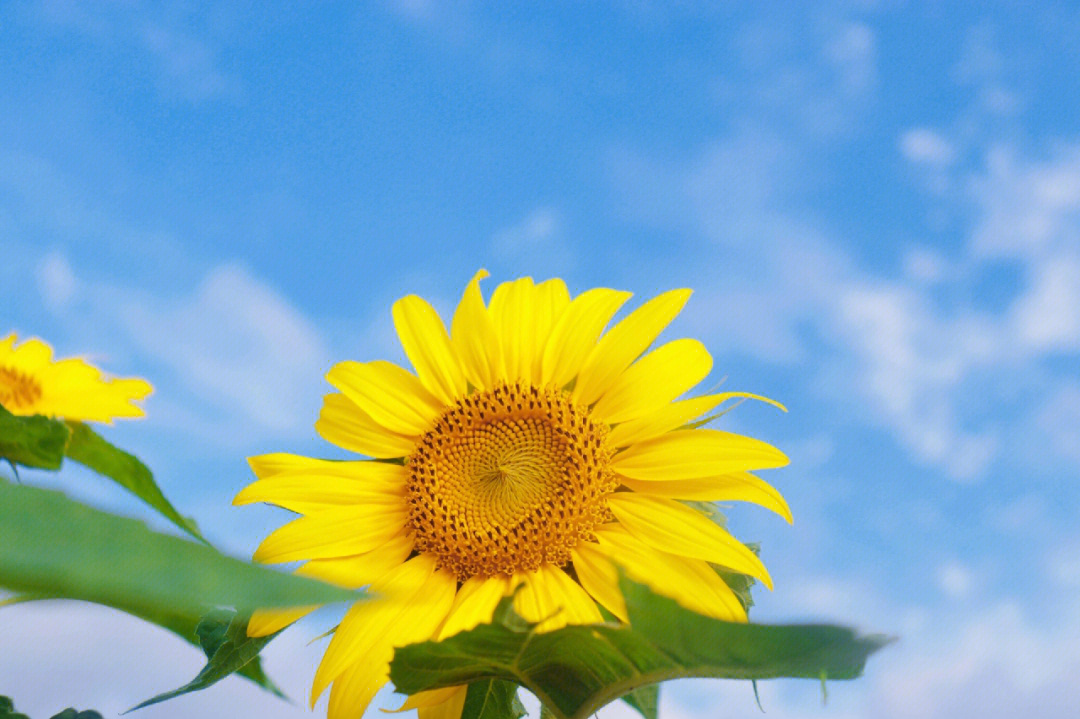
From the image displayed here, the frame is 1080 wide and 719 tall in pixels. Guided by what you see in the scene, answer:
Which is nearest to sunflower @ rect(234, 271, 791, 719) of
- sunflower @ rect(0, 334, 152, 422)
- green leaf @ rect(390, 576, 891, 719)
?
green leaf @ rect(390, 576, 891, 719)

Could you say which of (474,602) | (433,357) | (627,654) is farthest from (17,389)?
(627,654)

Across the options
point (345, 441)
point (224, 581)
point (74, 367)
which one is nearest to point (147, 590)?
point (224, 581)

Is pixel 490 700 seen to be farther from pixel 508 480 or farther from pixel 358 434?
pixel 358 434

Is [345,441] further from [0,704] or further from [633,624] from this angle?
[633,624]

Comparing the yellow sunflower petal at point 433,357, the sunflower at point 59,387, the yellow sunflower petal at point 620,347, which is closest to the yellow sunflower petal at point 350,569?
the yellow sunflower petal at point 433,357

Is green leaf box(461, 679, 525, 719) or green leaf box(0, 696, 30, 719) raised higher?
green leaf box(461, 679, 525, 719)

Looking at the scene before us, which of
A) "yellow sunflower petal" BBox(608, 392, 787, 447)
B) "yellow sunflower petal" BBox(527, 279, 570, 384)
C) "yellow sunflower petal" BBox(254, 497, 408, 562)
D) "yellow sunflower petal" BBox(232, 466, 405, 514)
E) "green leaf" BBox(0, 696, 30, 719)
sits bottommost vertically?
"green leaf" BBox(0, 696, 30, 719)

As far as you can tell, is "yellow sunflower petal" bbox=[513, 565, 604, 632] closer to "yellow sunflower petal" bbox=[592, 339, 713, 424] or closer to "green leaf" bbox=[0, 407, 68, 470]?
"yellow sunflower petal" bbox=[592, 339, 713, 424]
